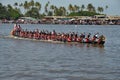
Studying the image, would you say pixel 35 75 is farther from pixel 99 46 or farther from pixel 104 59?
pixel 99 46

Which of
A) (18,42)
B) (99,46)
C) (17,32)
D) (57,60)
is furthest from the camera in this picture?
(17,32)

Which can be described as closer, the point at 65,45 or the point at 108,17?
A: the point at 65,45

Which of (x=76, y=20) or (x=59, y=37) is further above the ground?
(x=76, y=20)

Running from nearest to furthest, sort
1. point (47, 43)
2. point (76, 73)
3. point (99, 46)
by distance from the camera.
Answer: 1. point (76, 73)
2. point (99, 46)
3. point (47, 43)

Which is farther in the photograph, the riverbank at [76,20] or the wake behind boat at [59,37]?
the riverbank at [76,20]

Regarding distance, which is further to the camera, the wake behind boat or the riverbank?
the riverbank

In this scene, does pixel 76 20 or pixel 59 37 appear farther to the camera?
pixel 76 20

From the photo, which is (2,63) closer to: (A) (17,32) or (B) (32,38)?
(B) (32,38)

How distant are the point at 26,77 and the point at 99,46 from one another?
21.8 metres

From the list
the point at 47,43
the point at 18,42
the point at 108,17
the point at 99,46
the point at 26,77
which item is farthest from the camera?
the point at 108,17

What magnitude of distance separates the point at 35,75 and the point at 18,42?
27.7m

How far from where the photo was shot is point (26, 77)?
949 inches

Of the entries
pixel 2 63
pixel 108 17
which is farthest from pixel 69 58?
pixel 108 17

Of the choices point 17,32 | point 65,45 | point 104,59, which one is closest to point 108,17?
point 17,32
